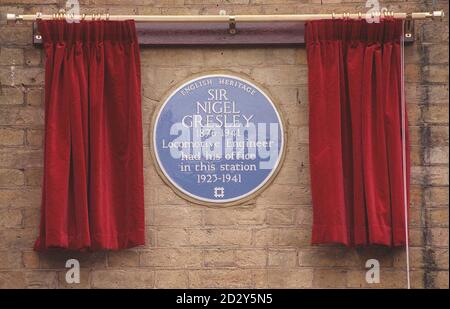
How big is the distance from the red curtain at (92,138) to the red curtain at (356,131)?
107 cm

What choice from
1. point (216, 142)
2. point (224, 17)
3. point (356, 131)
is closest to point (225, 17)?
point (224, 17)

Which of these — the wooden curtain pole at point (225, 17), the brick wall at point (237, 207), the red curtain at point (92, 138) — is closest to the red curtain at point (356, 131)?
the wooden curtain pole at point (225, 17)

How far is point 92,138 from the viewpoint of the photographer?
6191 mm

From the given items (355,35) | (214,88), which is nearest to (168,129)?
(214,88)

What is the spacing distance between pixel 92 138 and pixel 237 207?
97 centimetres

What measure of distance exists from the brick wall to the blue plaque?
0.24 feet

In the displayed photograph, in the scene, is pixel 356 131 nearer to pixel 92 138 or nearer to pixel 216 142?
pixel 216 142

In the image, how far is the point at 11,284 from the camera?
6309 millimetres

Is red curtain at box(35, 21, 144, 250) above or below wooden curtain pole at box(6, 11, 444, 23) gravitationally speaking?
below

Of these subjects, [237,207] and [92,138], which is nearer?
[92,138]

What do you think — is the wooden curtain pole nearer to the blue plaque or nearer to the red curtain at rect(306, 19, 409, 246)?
the red curtain at rect(306, 19, 409, 246)

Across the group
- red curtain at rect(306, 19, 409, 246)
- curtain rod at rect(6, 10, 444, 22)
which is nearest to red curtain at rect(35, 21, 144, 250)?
curtain rod at rect(6, 10, 444, 22)

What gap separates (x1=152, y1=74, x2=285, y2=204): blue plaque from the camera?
20.9 feet

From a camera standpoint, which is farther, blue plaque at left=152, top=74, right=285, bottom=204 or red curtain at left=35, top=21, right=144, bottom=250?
blue plaque at left=152, top=74, right=285, bottom=204
